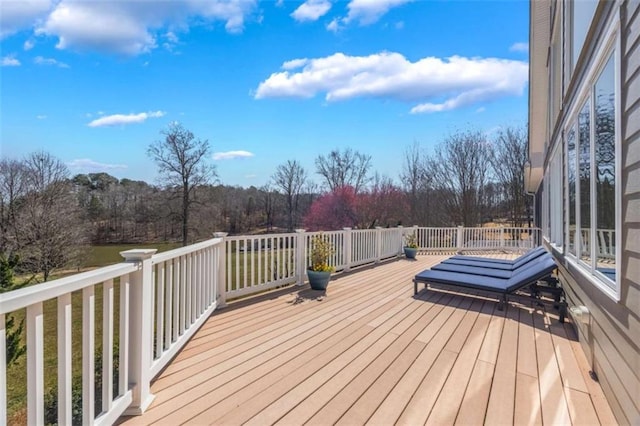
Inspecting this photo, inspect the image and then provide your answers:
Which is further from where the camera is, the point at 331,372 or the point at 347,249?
the point at 347,249

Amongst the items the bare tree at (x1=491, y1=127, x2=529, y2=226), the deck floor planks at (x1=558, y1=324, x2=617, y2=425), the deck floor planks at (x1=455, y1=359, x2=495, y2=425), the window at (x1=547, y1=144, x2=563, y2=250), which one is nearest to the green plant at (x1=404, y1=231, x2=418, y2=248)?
the window at (x1=547, y1=144, x2=563, y2=250)

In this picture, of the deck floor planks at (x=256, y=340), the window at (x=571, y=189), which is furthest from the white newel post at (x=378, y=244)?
the window at (x=571, y=189)

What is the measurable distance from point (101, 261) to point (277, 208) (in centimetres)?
1534

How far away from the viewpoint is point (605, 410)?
6.46 feet

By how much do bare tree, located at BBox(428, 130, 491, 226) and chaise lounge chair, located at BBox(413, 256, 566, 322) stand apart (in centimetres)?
1450

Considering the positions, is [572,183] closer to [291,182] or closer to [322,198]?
[322,198]

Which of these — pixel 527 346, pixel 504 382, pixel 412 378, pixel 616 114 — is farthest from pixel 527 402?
pixel 616 114

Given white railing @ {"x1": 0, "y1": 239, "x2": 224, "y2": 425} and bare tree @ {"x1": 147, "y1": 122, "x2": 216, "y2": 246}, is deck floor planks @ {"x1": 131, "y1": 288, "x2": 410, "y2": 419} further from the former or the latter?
bare tree @ {"x1": 147, "y1": 122, "x2": 216, "y2": 246}

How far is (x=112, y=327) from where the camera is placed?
167 centimetres

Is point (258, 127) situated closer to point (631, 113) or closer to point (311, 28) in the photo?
point (311, 28)

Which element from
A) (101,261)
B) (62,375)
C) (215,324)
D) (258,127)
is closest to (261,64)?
(258,127)

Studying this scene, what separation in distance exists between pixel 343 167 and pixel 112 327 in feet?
76.5

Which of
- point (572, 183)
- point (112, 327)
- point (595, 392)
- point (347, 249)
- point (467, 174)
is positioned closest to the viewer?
point (112, 327)

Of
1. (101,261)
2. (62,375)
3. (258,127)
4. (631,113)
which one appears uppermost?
(258,127)
